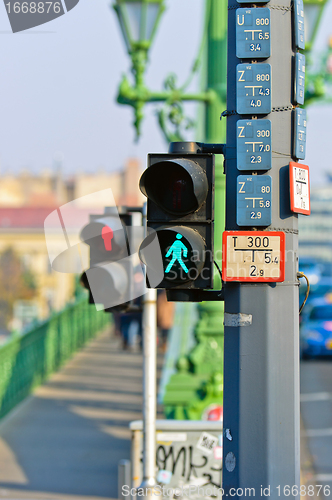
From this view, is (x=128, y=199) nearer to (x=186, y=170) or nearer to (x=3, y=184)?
(x=3, y=184)

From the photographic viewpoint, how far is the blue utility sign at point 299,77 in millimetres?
3820

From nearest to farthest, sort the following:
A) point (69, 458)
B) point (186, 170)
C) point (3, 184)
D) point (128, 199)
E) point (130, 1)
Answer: point (186, 170) → point (130, 1) → point (69, 458) → point (128, 199) → point (3, 184)

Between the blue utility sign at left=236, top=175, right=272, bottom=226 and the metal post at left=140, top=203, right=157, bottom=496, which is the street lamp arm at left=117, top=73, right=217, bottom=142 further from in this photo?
the blue utility sign at left=236, top=175, right=272, bottom=226

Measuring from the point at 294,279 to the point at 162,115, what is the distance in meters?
5.60

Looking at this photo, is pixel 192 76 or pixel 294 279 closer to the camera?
pixel 294 279

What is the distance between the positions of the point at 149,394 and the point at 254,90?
231 centimetres

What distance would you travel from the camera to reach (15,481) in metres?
8.88

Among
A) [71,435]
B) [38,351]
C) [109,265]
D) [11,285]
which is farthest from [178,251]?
[11,285]

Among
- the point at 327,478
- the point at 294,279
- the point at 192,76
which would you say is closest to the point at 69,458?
the point at 327,478

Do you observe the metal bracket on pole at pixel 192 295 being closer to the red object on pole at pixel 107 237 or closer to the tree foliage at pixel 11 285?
the red object on pole at pixel 107 237

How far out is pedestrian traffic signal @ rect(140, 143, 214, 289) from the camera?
3.63 metres

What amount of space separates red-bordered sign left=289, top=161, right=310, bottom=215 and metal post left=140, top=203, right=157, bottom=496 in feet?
5.12

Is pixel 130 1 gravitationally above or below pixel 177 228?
above

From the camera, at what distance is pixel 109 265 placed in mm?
4898
